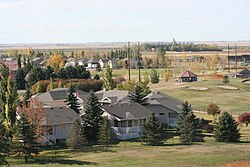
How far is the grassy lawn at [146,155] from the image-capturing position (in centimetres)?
4018

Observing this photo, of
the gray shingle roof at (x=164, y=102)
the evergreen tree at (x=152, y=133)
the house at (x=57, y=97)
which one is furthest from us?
the house at (x=57, y=97)

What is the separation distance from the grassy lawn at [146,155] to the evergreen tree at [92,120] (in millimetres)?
3745

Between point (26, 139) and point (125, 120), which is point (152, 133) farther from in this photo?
point (26, 139)

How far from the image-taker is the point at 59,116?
55500mm

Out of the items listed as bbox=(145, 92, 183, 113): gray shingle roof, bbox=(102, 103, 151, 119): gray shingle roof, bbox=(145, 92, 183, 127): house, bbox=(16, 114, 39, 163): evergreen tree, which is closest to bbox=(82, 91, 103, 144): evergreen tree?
bbox=(102, 103, 151, 119): gray shingle roof

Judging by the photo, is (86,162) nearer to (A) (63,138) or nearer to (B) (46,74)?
(A) (63,138)

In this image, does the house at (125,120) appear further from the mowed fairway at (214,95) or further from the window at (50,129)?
the mowed fairway at (214,95)

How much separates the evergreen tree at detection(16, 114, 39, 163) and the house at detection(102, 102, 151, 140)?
12584mm

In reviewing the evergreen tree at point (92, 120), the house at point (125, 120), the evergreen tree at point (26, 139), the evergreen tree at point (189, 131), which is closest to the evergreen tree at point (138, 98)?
the house at point (125, 120)

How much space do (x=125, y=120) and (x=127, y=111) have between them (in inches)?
61.0

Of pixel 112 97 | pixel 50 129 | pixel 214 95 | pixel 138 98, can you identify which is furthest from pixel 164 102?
pixel 214 95

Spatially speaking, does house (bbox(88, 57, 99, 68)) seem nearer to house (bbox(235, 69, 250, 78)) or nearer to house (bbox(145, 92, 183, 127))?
house (bbox(235, 69, 250, 78))

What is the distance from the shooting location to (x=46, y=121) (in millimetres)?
53531

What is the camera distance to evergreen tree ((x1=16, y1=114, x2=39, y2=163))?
4422 cm
